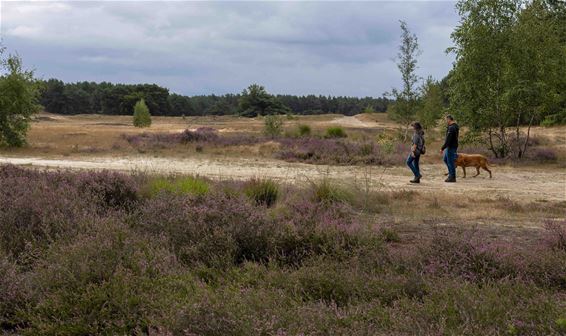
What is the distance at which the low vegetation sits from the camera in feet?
13.1

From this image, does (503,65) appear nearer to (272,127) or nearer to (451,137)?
(451,137)

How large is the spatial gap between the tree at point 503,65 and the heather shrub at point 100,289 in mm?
20239

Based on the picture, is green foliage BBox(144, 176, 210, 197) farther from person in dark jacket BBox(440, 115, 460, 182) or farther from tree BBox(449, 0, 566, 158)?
tree BBox(449, 0, 566, 158)

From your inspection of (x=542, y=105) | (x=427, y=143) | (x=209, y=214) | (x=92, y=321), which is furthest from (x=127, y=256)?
(x=427, y=143)

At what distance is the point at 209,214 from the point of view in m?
6.75

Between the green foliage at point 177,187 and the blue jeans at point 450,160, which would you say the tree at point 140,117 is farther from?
the green foliage at point 177,187

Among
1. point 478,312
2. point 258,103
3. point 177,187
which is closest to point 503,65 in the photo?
point 177,187

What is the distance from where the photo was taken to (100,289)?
4.50 m

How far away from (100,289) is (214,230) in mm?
1969

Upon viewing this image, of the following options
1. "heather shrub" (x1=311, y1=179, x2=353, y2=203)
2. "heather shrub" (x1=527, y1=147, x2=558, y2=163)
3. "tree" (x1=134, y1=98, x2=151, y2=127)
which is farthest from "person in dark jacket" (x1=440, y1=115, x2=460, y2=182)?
"tree" (x1=134, y1=98, x2=151, y2=127)

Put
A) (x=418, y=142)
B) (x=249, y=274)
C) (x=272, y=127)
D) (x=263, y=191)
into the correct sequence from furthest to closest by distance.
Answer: (x=272, y=127)
(x=418, y=142)
(x=263, y=191)
(x=249, y=274)

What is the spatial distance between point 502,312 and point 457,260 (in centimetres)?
138

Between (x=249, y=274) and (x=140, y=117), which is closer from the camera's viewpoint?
(x=249, y=274)

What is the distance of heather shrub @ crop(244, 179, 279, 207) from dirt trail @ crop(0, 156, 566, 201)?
166 centimetres
